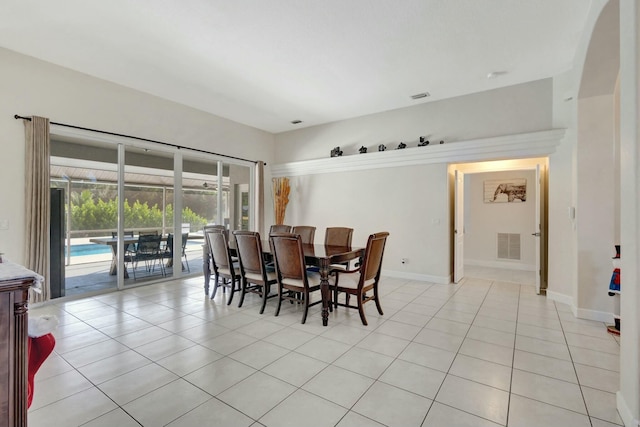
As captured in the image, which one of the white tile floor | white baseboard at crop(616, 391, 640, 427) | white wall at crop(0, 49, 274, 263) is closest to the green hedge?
white wall at crop(0, 49, 274, 263)

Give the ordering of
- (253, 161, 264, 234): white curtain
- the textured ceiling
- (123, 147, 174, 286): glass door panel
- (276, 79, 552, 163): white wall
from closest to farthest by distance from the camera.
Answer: the textured ceiling
(276, 79, 552, 163): white wall
(123, 147, 174, 286): glass door panel
(253, 161, 264, 234): white curtain

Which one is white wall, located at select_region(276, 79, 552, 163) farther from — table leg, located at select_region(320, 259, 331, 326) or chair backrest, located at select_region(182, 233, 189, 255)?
table leg, located at select_region(320, 259, 331, 326)

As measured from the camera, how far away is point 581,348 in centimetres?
273

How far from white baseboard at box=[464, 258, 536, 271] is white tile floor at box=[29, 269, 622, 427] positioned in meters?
2.82

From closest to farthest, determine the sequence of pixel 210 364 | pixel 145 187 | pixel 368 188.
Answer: pixel 210 364
pixel 145 187
pixel 368 188

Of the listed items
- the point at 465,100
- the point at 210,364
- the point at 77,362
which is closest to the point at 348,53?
the point at 465,100

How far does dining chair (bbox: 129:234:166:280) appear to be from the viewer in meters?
5.04

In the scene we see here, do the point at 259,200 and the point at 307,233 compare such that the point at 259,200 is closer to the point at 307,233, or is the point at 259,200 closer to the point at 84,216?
the point at 307,233

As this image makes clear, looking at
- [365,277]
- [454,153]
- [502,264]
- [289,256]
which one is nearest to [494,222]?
[502,264]

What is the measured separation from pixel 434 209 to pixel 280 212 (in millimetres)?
3487

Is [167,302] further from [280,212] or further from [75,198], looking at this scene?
[280,212]

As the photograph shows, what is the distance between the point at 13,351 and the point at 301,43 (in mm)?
3631

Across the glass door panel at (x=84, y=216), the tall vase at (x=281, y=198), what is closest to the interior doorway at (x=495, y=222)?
the tall vase at (x=281, y=198)

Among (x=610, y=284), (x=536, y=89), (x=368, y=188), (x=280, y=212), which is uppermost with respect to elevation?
(x=536, y=89)
